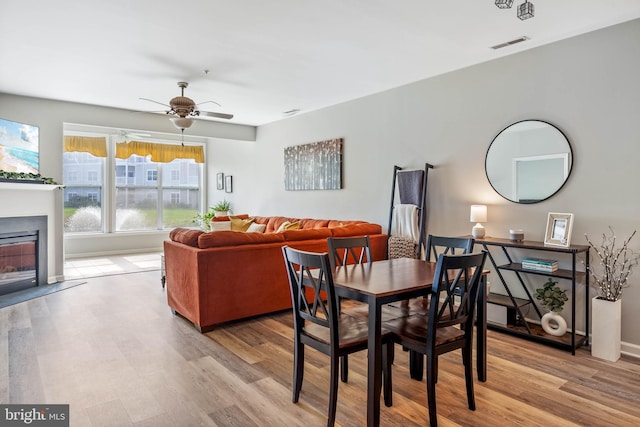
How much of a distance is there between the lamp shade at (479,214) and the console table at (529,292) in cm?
20

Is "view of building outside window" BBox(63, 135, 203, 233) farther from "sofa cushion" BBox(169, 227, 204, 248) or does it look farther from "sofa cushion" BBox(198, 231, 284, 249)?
"sofa cushion" BBox(198, 231, 284, 249)

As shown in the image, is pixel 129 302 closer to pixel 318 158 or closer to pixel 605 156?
pixel 318 158

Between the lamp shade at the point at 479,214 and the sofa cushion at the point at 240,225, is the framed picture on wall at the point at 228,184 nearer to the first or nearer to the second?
the sofa cushion at the point at 240,225

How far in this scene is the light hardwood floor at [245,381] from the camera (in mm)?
2260

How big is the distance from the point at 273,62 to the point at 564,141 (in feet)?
9.35

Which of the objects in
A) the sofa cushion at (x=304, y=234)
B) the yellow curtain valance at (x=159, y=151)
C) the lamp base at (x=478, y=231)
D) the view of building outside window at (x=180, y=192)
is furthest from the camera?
the view of building outside window at (x=180, y=192)

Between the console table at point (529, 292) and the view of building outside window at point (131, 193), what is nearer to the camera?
the console table at point (529, 292)

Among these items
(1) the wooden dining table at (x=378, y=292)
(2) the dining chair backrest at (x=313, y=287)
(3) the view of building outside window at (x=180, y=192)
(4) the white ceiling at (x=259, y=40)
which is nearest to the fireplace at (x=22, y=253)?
(4) the white ceiling at (x=259, y=40)

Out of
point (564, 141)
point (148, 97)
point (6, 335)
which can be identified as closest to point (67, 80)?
point (148, 97)

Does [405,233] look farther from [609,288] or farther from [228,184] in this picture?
[228,184]

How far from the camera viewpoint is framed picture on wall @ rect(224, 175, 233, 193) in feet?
29.0

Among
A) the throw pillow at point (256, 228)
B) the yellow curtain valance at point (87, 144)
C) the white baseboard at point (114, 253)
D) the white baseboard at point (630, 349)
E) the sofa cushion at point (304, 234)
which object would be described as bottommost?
the white baseboard at point (630, 349)

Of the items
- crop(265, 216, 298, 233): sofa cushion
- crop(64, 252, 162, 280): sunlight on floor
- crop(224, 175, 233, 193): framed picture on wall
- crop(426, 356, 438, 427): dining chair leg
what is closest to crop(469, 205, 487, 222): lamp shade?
crop(426, 356, 438, 427): dining chair leg

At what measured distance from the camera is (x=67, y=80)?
474 centimetres
